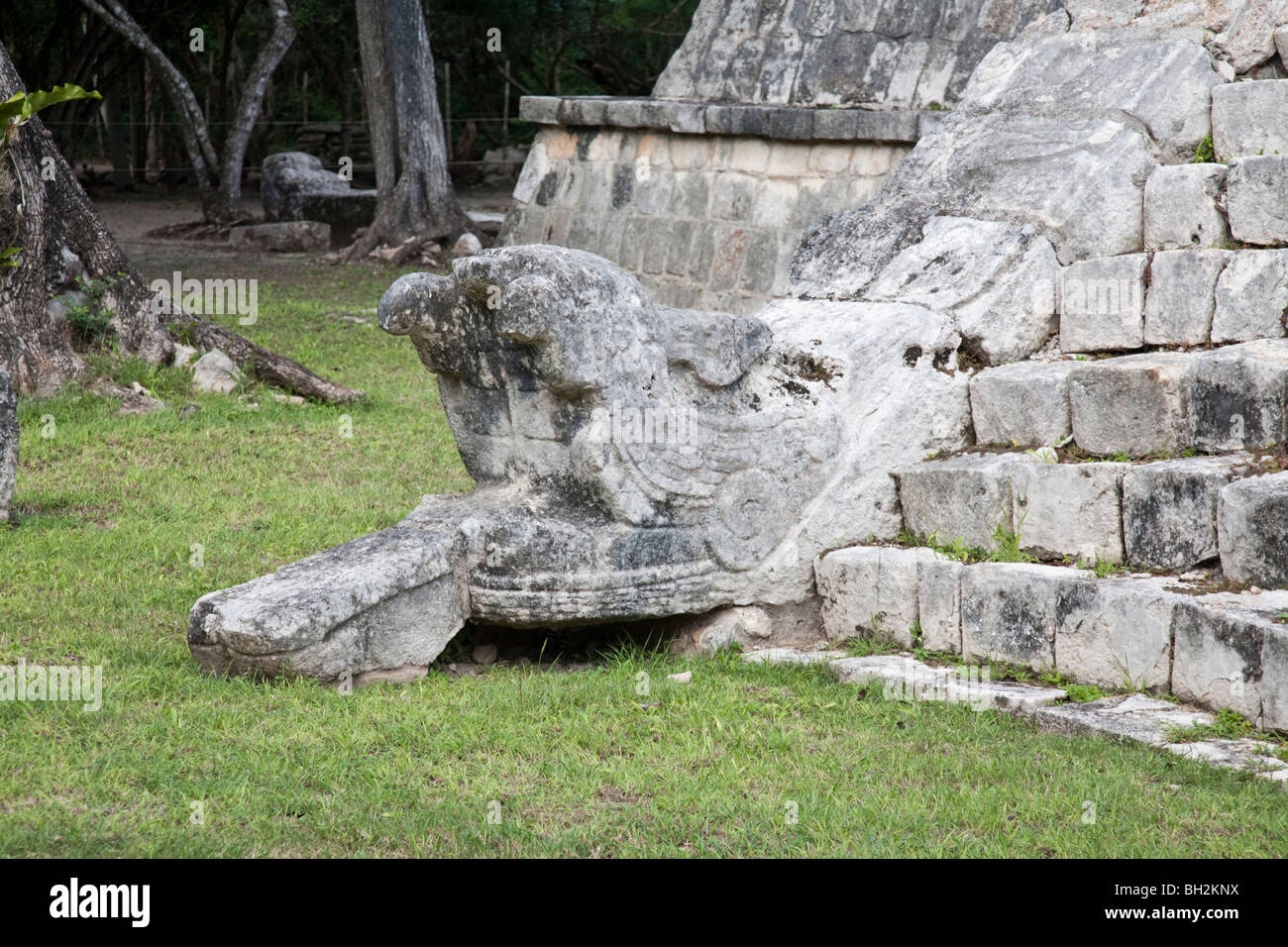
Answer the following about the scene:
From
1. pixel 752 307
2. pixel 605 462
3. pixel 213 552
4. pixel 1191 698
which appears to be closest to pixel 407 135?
pixel 752 307

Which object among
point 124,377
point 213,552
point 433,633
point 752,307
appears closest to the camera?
point 433,633

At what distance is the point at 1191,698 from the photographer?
13.4 ft

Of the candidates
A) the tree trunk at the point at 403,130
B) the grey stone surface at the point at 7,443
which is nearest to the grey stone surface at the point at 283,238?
the tree trunk at the point at 403,130

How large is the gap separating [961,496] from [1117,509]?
0.53 metres

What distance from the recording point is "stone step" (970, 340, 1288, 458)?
4.51 meters

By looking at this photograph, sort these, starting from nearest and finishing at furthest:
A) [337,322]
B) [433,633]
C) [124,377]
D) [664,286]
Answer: [433,633], [124,377], [664,286], [337,322]

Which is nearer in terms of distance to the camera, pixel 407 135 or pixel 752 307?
pixel 752 307

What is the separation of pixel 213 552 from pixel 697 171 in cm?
577

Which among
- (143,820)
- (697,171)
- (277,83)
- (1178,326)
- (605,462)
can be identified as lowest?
(143,820)

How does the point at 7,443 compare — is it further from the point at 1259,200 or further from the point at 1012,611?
the point at 1259,200

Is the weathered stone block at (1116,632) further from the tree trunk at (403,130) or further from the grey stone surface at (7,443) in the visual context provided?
the tree trunk at (403,130)

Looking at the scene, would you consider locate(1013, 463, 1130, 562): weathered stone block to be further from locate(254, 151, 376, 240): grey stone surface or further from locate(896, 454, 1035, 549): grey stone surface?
locate(254, 151, 376, 240): grey stone surface

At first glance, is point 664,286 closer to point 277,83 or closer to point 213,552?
point 213,552

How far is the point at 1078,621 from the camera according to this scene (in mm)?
4340
